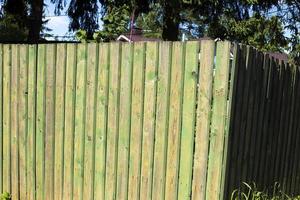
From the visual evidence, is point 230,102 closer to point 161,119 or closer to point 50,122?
point 161,119

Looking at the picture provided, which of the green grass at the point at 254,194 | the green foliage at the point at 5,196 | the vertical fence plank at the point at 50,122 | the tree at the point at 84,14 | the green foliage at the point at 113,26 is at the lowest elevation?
the green foliage at the point at 5,196

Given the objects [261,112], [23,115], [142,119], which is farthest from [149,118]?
[23,115]

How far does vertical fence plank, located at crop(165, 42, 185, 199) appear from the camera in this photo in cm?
454

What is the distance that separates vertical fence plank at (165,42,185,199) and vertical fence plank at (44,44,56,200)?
143 centimetres

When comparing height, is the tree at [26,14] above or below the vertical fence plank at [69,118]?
above

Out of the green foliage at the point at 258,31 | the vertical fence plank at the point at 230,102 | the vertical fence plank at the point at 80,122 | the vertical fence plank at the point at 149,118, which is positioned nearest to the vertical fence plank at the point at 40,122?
the vertical fence plank at the point at 80,122

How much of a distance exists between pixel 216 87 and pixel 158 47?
65cm

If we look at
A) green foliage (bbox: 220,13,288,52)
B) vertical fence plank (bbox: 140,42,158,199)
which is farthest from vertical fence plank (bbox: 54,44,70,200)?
green foliage (bbox: 220,13,288,52)

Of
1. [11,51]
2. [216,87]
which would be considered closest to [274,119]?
[216,87]

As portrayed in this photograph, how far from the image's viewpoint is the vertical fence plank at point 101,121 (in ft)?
16.4

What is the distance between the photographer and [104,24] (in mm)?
6578

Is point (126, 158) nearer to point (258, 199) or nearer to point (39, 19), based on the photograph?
point (258, 199)

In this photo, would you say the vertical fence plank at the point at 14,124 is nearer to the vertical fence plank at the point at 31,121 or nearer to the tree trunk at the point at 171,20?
the vertical fence plank at the point at 31,121

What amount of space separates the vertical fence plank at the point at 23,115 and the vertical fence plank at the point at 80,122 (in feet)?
2.49
